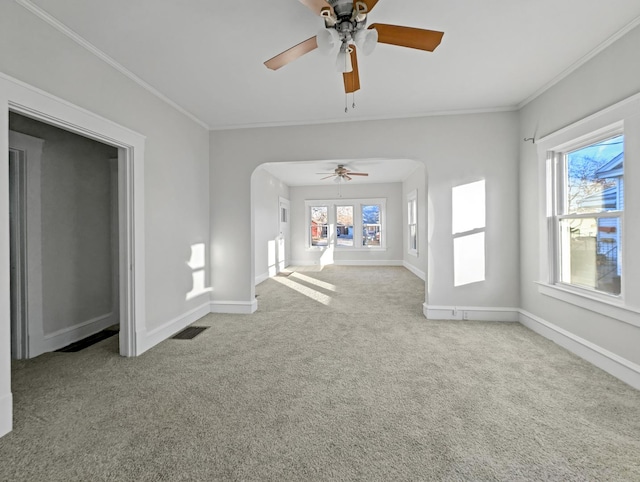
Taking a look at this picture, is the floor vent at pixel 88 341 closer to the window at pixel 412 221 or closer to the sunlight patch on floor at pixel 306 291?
the sunlight patch on floor at pixel 306 291

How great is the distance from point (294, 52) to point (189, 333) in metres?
2.97

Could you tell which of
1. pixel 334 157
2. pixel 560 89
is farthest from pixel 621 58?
pixel 334 157

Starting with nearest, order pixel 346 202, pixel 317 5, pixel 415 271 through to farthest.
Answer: pixel 317 5, pixel 415 271, pixel 346 202

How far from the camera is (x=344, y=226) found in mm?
9469

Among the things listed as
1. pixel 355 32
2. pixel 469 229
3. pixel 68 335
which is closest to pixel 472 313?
pixel 469 229

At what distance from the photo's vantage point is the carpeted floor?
1.49 meters

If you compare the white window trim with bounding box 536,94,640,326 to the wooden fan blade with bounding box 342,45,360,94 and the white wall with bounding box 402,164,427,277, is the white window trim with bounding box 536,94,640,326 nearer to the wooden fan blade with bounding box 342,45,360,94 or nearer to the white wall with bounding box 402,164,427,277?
the wooden fan blade with bounding box 342,45,360,94

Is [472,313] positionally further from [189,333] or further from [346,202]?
[346,202]

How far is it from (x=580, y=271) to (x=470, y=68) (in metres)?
2.15

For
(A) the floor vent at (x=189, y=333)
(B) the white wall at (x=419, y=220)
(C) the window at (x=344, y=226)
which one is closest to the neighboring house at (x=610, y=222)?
(B) the white wall at (x=419, y=220)

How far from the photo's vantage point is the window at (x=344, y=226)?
371 inches

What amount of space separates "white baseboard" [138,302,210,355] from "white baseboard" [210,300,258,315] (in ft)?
0.38

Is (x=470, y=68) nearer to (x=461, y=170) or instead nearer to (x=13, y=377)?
(x=461, y=170)

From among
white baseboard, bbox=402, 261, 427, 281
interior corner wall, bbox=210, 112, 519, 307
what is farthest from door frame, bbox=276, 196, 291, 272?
interior corner wall, bbox=210, 112, 519, 307
